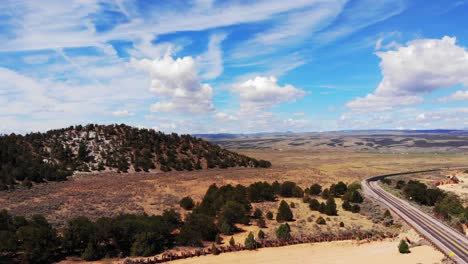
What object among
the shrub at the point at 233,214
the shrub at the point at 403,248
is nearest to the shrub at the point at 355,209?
the shrub at the point at 233,214

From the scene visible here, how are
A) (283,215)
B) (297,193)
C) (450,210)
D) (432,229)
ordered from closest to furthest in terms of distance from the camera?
(432,229) < (283,215) < (450,210) < (297,193)

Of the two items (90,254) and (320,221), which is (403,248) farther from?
(90,254)

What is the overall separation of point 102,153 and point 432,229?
79220 mm

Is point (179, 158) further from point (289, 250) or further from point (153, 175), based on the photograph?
point (289, 250)

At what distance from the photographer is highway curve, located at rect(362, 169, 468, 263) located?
3269cm

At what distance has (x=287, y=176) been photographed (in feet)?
269

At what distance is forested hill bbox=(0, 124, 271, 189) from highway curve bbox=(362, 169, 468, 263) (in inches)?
1999

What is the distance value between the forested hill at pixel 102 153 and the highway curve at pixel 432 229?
50765 mm

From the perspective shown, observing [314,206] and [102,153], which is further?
[102,153]

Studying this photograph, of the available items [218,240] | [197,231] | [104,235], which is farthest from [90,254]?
[218,240]

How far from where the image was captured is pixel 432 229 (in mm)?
40500

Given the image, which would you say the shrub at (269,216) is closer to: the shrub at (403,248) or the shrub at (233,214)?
the shrub at (233,214)

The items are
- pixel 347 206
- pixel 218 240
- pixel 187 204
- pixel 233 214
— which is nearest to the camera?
pixel 218 240

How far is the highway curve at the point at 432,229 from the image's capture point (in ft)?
107
